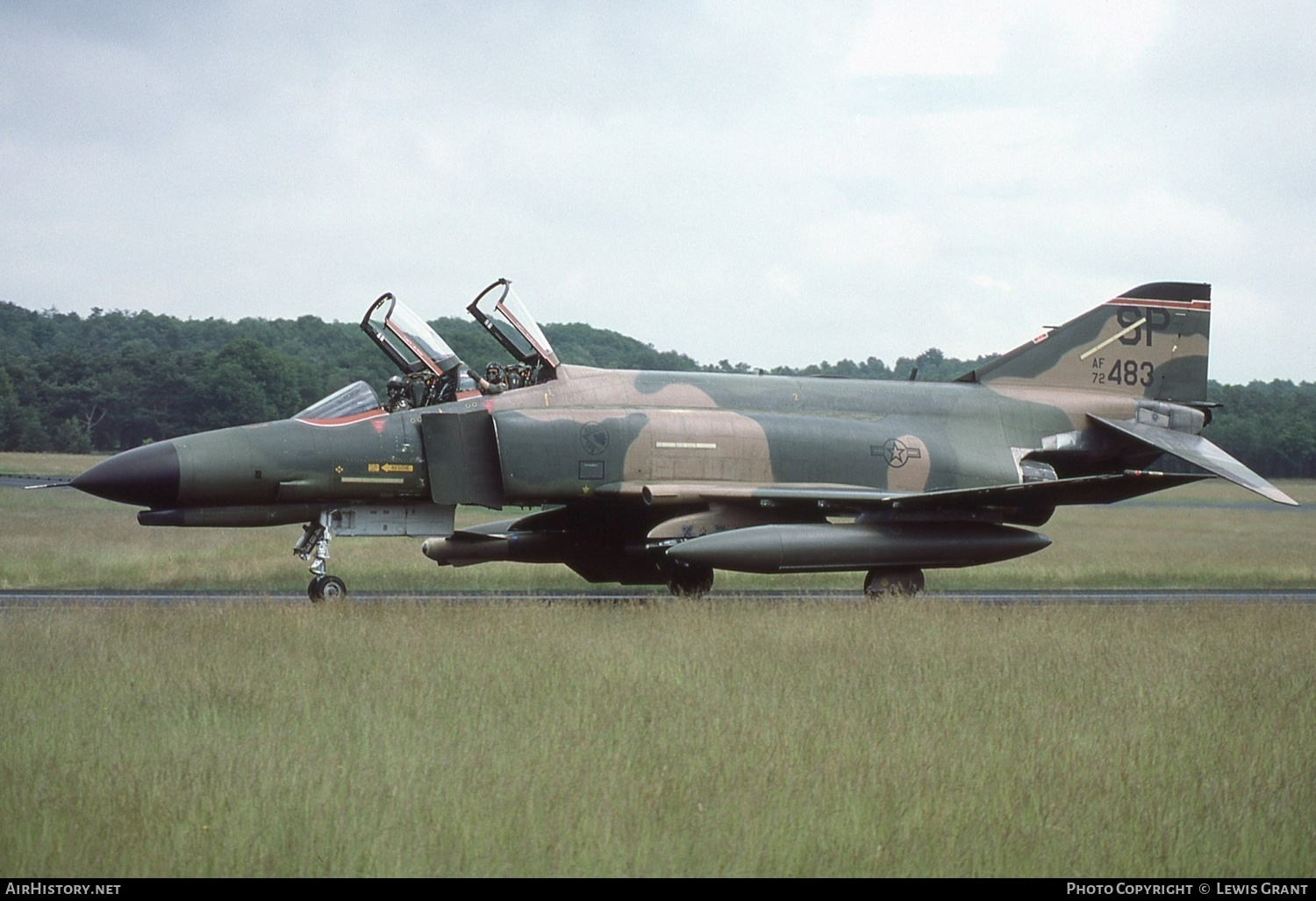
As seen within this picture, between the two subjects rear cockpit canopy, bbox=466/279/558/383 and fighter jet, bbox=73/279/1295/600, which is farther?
rear cockpit canopy, bbox=466/279/558/383

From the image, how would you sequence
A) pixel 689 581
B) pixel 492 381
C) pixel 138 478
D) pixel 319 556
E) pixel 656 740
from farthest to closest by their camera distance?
pixel 689 581 → pixel 492 381 → pixel 319 556 → pixel 138 478 → pixel 656 740

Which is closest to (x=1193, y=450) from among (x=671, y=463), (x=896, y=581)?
(x=896, y=581)

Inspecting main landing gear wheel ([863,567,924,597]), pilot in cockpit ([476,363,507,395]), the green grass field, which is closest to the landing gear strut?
the green grass field

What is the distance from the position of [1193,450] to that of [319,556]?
11.5 metres

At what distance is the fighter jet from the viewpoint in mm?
14281

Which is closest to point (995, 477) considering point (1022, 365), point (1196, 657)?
point (1022, 365)

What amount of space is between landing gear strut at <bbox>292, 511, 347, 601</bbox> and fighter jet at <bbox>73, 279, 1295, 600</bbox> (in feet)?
0.08

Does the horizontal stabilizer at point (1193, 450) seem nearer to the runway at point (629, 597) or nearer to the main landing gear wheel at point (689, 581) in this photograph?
the runway at point (629, 597)

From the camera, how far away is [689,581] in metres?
16.7

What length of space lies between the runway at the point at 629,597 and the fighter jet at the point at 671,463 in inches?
23.1

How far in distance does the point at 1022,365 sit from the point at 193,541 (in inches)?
615

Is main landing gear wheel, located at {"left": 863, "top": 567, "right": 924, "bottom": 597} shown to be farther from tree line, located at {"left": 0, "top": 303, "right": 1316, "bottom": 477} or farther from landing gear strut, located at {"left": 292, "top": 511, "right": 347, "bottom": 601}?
tree line, located at {"left": 0, "top": 303, "right": 1316, "bottom": 477}

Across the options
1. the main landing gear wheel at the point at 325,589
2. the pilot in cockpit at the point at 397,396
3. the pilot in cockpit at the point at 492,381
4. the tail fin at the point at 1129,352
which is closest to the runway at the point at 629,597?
the main landing gear wheel at the point at 325,589

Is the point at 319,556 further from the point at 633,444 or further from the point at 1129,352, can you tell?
the point at 1129,352
